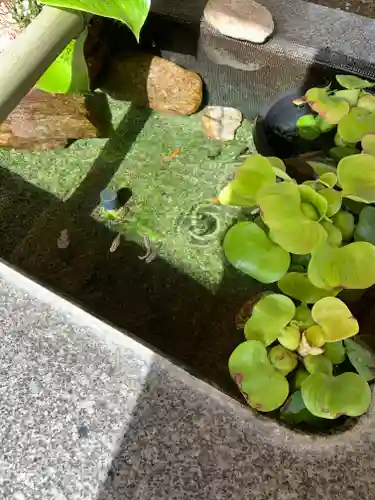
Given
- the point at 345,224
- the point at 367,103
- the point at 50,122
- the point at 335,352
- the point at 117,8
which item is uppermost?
the point at 117,8

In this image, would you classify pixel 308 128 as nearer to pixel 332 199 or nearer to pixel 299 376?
pixel 332 199

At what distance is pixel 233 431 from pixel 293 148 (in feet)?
2.79

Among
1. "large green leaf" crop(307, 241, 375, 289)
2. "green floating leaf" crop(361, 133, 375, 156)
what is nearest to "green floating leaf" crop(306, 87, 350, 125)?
"green floating leaf" crop(361, 133, 375, 156)

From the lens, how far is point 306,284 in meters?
1.07

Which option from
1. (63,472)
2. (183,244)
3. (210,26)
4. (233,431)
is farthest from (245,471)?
(210,26)

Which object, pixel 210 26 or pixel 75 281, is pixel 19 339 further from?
pixel 210 26

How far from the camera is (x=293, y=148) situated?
4.86 ft

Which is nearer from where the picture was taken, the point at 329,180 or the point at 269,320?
the point at 269,320

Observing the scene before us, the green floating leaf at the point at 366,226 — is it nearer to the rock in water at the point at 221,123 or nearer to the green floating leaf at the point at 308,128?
the green floating leaf at the point at 308,128

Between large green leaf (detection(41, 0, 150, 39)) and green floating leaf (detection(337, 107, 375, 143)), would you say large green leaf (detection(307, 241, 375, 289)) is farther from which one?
large green leaf (detection(41, 0, 150, 39))

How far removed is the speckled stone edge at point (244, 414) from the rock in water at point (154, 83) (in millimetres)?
942

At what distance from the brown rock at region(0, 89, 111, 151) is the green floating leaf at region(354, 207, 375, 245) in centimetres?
90

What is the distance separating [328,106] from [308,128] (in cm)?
13

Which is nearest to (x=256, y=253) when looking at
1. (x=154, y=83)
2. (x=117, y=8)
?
(x=117, y=8)
